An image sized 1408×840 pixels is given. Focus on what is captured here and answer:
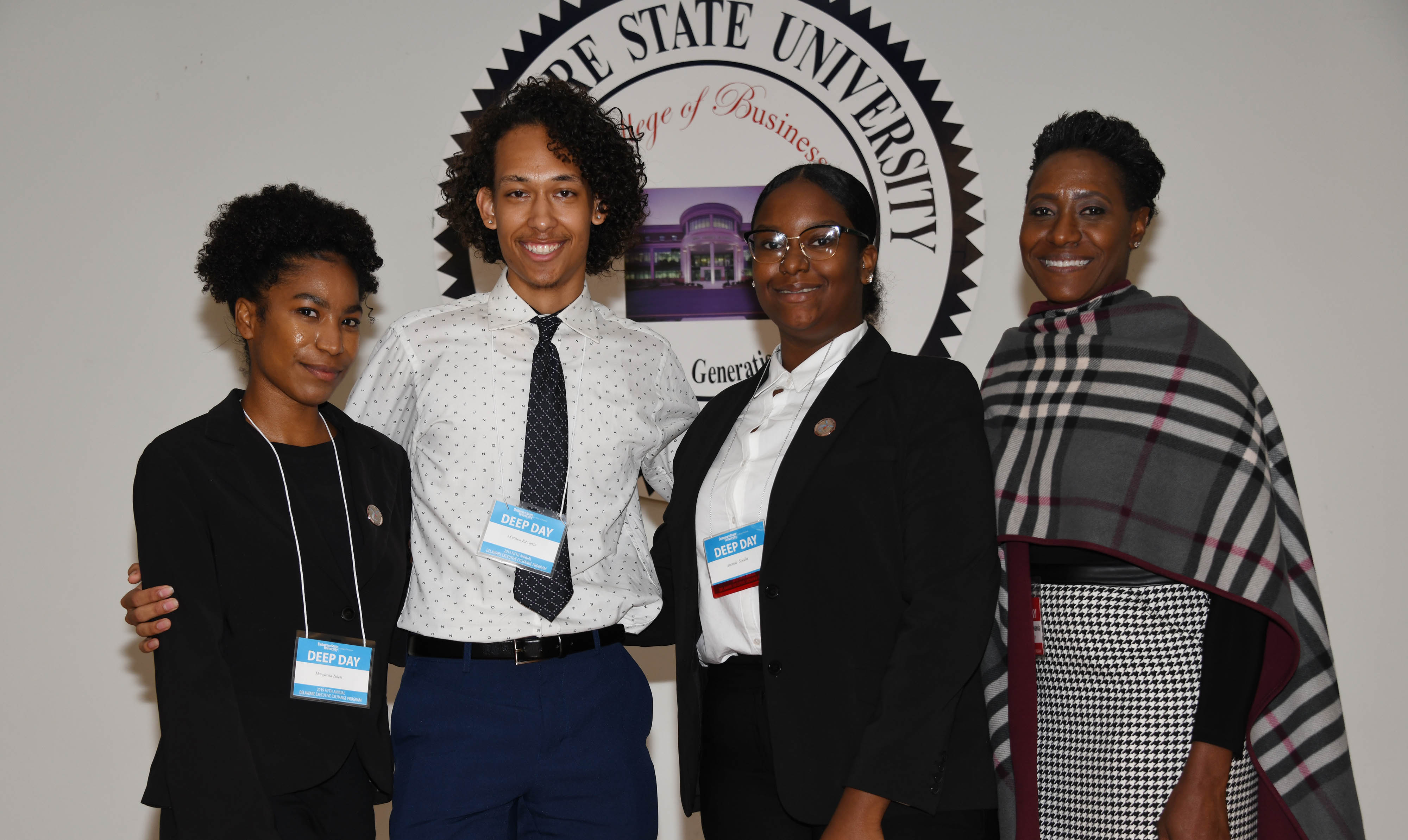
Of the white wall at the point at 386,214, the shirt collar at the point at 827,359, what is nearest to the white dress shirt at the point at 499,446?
the shirt collar at the point at 827,359

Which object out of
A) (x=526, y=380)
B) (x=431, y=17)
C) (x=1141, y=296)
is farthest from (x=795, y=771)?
(x=431, y=17)

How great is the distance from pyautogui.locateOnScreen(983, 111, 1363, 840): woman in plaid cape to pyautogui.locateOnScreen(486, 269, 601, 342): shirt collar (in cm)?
98

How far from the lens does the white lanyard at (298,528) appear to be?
1.80 meters

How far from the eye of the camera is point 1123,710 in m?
1.72

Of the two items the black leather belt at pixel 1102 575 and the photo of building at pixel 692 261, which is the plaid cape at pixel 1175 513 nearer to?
the black leather belt at pixel 1102 575

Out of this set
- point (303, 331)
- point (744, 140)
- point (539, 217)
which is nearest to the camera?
point (303, 331)

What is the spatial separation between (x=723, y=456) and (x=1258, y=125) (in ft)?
8.50

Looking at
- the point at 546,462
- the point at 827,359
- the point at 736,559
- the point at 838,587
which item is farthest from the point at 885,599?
the point at 546,462

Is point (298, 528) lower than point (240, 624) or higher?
higher

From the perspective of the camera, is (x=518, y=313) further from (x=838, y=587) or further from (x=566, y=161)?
(x=838, y=587)

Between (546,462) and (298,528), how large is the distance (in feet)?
1.71

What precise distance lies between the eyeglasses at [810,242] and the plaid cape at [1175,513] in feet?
1.69

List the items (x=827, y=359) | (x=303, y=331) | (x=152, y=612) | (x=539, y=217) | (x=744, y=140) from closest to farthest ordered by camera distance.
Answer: (x=152, y=612), (x=303, y=331), (x=827, y=359), (x=539, y=217), (x=744, y=140)

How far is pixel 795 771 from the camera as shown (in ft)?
5.59
